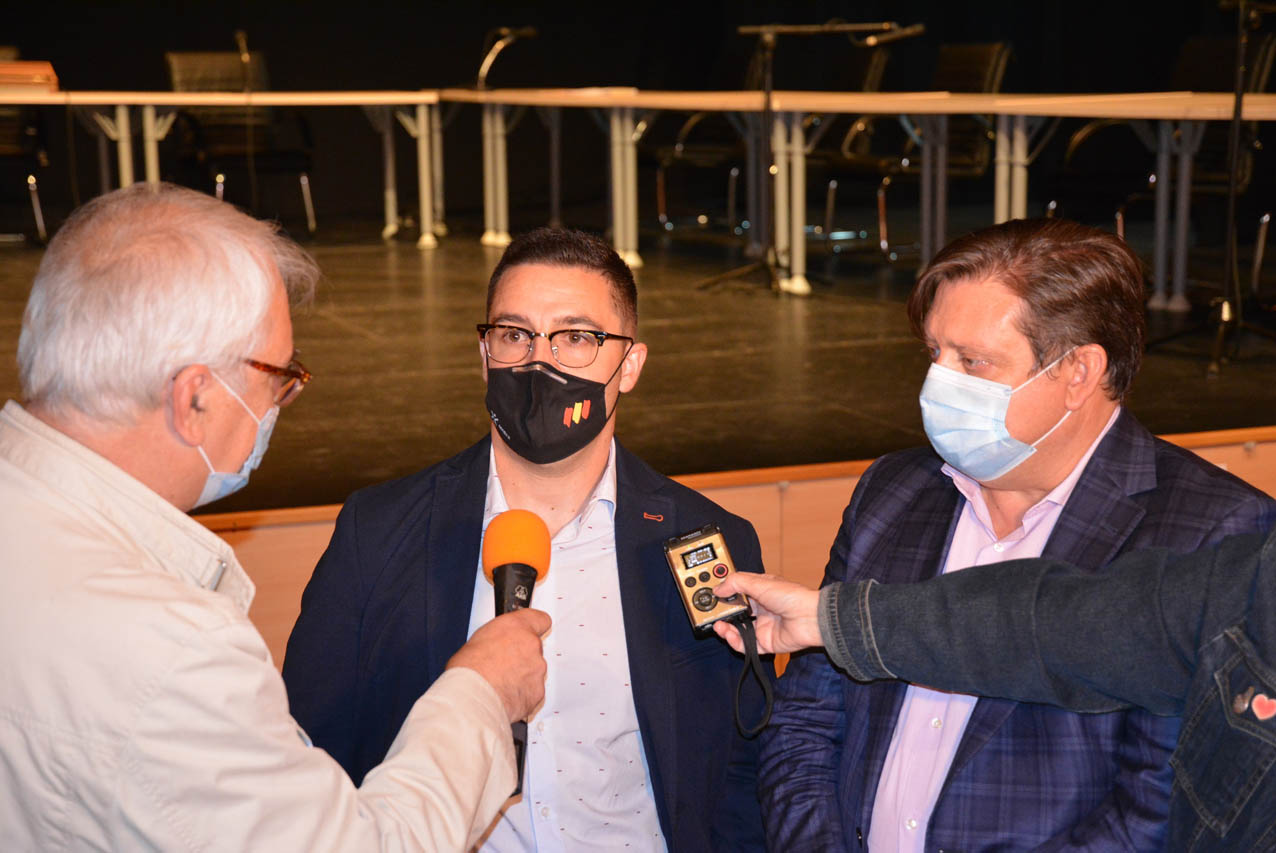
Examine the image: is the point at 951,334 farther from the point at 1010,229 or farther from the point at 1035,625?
the point at 1035,625

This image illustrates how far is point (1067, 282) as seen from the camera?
5.94ft

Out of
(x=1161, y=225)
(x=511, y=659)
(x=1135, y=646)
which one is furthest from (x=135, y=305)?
(x=1161, y=225)

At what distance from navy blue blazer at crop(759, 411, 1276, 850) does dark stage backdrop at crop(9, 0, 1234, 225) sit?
8.35 m

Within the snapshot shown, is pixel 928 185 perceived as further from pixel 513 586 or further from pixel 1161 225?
pixel 513 586

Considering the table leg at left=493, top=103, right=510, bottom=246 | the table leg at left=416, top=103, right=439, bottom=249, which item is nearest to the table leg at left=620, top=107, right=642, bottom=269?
the table leg at left=493, top=103, right=510, bottom=246

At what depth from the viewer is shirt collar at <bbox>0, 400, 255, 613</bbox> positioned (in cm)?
117

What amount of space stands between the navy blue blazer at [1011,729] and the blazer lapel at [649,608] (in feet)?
0.53

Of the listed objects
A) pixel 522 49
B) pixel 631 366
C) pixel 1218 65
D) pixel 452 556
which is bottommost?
pixel 452 556

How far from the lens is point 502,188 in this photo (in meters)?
9.25

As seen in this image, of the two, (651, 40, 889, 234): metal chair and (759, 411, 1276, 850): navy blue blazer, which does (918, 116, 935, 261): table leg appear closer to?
Result: (651, 40, 889, 234): metal chair

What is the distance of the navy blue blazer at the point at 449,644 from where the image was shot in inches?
73.0

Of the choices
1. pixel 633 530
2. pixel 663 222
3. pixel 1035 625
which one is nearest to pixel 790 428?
pixel 633 530

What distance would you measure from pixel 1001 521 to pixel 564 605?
0.63 metres

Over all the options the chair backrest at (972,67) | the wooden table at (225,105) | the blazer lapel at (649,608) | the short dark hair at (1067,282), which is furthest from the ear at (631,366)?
the wooden table at (225,105)
